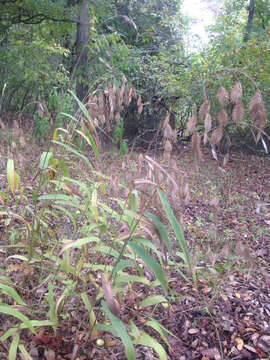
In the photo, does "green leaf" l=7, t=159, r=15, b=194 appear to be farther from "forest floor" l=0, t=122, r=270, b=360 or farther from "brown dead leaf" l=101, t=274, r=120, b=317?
"brown dead leaf" l=101, t=274, r=120, b=317

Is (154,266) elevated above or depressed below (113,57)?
below

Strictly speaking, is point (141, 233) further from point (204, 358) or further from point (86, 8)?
point (86, 8)

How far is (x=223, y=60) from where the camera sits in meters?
5.85

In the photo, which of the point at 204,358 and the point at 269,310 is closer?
the point at 204,358

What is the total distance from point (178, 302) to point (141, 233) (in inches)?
33.3

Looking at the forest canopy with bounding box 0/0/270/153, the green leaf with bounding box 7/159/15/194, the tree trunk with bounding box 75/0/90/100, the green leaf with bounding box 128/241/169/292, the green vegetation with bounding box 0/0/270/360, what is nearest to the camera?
the green leaf with bounding box 128/241/169/292

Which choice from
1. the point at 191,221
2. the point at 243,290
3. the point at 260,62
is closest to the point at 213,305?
the point at 243,290

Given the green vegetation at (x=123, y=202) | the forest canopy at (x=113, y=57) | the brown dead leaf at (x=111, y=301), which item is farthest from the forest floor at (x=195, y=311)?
the forest canopy at (x=113, y=57)

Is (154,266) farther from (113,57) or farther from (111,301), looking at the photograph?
(113,57)

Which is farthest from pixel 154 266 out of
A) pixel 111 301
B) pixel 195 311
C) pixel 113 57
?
pixel 113 57

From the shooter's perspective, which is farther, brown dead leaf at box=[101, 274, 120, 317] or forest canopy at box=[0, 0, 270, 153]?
forest canopy at box=[0, 0, 270, 153]

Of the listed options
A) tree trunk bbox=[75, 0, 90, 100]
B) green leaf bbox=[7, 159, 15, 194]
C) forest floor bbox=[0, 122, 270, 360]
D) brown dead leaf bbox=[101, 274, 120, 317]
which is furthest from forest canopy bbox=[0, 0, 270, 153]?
brown dead leaf bbox=[101, 274, 120, 317]

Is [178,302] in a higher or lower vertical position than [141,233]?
lower

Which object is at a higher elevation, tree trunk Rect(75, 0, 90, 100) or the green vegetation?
tree trunk Rect(75, 0, 90, 100)
